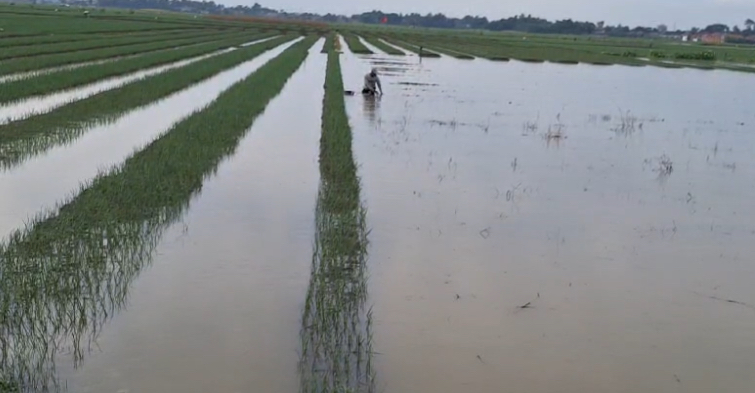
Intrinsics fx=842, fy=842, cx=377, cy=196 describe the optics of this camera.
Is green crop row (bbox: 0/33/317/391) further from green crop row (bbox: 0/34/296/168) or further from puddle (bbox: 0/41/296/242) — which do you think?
green crop row (bbox: 0/34/296/168)

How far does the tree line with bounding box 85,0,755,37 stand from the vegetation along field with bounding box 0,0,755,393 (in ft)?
291

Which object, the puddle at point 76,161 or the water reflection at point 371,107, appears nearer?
the puddle at point 76,161

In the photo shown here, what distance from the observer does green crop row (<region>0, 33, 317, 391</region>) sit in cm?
367

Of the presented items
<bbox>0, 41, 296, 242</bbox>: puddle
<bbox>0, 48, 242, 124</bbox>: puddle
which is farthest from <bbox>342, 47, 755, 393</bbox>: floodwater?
<bbox>0, 48, 242, 124</bbox>: puddle

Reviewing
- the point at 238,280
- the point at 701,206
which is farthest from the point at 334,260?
the point at 701,206

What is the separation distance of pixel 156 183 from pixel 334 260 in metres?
2.20

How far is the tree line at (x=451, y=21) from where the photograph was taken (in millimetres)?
96500

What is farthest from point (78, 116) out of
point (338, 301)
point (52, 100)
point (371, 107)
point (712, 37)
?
point (712, 37)

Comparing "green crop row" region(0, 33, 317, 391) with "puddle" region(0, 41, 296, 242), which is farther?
"puddle" region(0, 41, 296, 242)

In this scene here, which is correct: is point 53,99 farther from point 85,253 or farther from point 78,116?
Result: point 85,253

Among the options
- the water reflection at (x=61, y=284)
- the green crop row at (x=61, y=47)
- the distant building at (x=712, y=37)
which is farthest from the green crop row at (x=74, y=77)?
the distant building at (x=712, y=37)

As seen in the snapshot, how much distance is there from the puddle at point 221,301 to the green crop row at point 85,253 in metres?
0.12

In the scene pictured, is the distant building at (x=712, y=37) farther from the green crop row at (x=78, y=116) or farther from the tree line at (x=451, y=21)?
the green crop row at (x=78, y=116)

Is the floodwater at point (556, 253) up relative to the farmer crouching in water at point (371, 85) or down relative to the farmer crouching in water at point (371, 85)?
down
